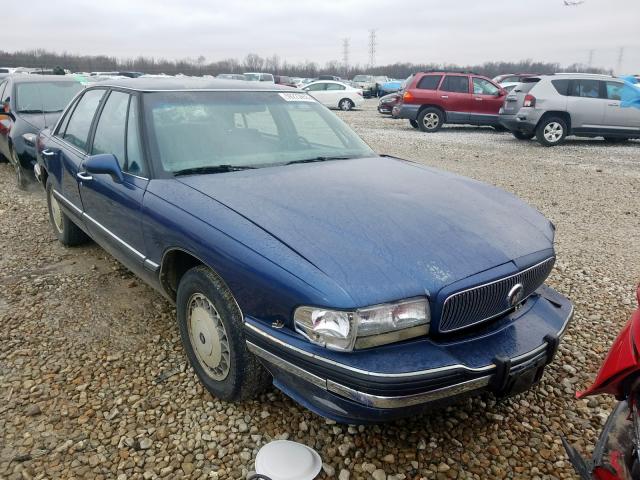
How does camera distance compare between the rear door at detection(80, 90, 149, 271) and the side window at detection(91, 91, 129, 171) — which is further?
the side window at detection(91, 91, 129, 171)

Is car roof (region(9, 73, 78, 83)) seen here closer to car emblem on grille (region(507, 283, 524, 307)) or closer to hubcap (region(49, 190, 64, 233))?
hubcap (region(49, 190, 64, 233))

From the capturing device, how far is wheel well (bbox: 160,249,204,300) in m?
2.60

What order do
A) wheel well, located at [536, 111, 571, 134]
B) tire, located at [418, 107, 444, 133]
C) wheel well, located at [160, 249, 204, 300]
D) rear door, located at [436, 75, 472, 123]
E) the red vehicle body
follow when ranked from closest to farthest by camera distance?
the red vehicle body → wheel well, located at [160, 249, 204, 300] → wheel well, located at [536, 111, 571, 134] → rear door, located at [436, 75, 472, 123] → tire, located at [418, 107, 444, 133]

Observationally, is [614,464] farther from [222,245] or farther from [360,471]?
[222,245]

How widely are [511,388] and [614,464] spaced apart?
432mm

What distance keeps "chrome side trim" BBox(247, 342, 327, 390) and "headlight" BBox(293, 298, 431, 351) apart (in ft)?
0.46

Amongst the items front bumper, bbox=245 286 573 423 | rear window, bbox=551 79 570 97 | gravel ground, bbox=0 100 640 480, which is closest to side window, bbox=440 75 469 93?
rear window, bbox=551 79 570 97

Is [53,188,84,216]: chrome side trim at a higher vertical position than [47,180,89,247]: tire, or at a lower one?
higher


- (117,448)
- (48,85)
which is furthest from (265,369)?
(48,85)

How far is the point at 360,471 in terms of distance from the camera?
2.14 meters

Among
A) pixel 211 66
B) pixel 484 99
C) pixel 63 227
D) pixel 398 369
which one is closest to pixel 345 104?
pixel 484 99

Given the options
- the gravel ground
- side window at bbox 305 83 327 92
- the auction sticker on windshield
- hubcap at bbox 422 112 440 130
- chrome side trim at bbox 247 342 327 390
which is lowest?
the gravel ground

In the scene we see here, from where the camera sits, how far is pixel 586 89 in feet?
36.3

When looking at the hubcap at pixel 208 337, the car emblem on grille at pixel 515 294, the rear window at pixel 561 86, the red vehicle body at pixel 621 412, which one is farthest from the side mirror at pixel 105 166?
the rear window at pixel 561 86
